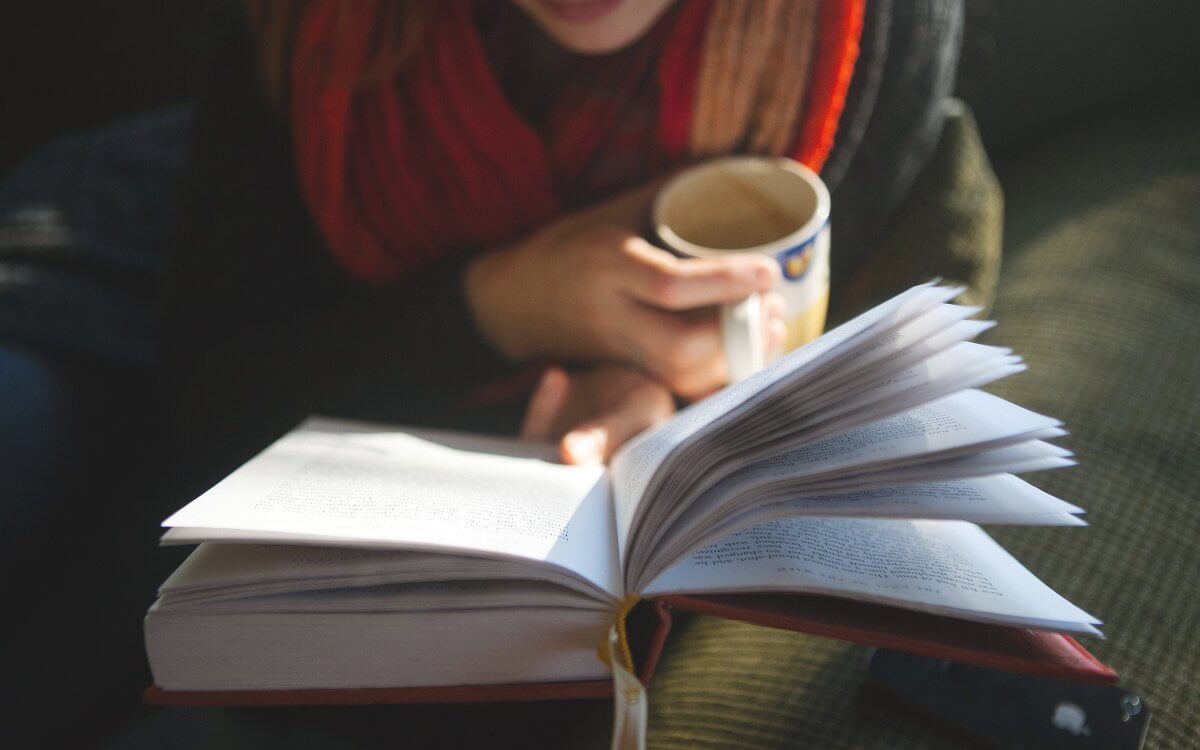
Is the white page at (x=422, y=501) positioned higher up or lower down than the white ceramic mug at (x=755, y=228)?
lower down

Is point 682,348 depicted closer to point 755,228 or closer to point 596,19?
point 755,228

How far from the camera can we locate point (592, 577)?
1.32 feet

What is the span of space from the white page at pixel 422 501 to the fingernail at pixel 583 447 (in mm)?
12

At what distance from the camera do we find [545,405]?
641 millimetres

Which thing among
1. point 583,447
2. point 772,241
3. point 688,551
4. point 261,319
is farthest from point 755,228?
point 261,319

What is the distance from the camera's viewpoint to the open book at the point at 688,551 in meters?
0.39

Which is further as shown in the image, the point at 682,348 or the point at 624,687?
the point at 682,348

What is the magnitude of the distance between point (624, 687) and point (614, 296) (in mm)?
300

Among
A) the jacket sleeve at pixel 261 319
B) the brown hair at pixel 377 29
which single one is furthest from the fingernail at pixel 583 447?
the brown hair at pixel 377 29

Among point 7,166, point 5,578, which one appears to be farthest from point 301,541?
point 7,166

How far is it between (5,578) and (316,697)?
1.31 ft

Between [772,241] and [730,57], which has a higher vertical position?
[730,57]

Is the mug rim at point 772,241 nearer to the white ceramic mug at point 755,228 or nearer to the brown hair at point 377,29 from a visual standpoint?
the white ceramic mug at point 755,228

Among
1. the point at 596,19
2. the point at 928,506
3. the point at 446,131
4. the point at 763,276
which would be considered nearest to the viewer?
the point at 928,506
